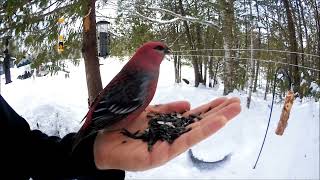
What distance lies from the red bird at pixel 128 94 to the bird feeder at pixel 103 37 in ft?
18.8

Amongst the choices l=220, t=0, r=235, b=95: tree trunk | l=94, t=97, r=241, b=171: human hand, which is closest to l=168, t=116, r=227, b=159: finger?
l=94, t=97, r=241, b=171: human hand

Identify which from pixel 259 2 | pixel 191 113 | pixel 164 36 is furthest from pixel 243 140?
pixel 164 36

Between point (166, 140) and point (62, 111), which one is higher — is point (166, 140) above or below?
above

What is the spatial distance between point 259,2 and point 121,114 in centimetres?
848

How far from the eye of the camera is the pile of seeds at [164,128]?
111 centimetres

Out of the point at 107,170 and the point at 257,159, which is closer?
the point at 107,170

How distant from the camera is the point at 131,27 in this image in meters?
7.06

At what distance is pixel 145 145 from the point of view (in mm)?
1061

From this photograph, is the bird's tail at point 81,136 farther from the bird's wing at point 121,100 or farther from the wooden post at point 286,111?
the wooden post at point 286,111

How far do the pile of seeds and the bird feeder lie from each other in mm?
5762

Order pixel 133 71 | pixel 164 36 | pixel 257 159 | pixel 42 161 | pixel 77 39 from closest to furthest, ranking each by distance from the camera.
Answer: pixel 42 161, pixel 133 71, pixel 257 159, pixel 77 39, pixel 164 36

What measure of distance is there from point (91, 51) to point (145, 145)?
4.77 meters

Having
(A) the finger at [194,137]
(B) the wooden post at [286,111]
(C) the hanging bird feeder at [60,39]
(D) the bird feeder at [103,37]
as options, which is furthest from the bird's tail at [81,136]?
(D) the bird feeder at [103,37]

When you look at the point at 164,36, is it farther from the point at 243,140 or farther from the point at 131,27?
the point at 243,140
